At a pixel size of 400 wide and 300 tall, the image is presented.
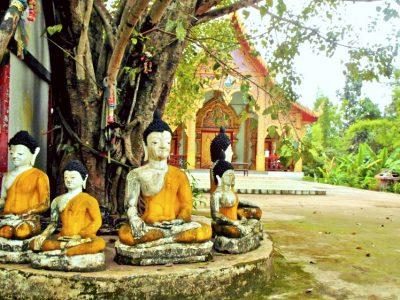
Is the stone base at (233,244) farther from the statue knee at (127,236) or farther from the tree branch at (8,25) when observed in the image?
the tree branch at (8,25)

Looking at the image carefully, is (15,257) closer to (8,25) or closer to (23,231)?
(23,231)

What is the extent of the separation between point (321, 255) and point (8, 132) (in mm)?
3562

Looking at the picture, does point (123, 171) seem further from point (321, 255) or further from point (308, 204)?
point (308, 204)

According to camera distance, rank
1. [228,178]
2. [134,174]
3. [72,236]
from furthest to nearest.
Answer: [228,178] → [134,174] → [72,236]

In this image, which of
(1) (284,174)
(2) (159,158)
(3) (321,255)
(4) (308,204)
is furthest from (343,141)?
(2) (159,158)

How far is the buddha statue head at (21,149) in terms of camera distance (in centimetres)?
349

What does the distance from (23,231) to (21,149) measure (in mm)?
638

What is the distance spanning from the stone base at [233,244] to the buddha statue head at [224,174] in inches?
19.3

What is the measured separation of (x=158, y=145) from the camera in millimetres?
3486

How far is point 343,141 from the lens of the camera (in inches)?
1275

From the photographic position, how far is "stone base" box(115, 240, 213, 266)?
3236 mm

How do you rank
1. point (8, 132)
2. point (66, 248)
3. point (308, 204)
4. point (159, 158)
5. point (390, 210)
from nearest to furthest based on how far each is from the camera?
point (66, 248) < point (159, 158) < point (8, 132) < point (390, 210) < point (308, 204)

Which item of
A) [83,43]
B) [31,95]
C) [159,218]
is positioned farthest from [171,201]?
[31,95]

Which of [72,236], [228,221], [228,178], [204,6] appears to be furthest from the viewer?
[204,6]
